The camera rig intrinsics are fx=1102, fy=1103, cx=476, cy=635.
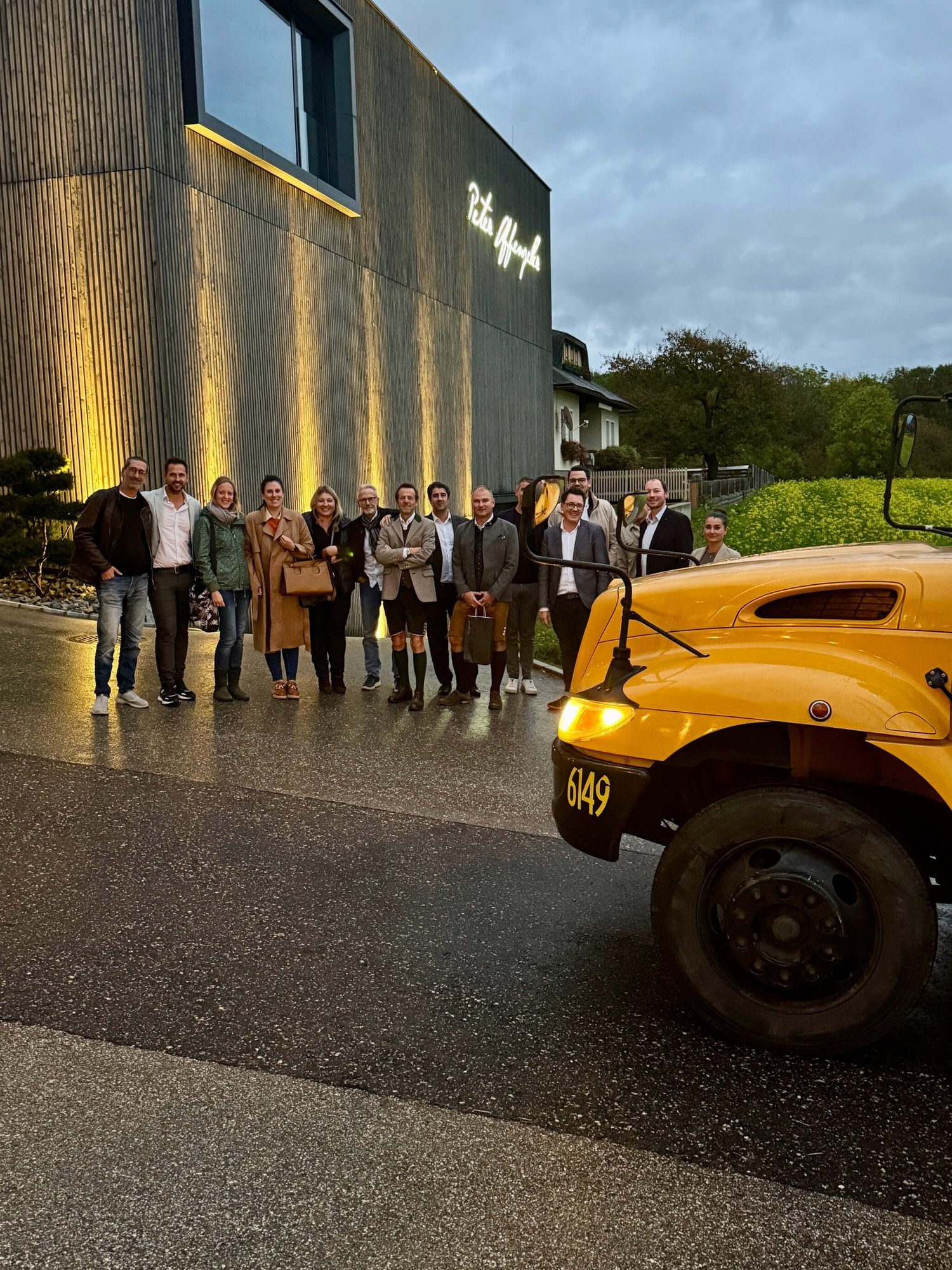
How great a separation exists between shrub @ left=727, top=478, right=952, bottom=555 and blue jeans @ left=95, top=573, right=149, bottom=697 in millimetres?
9360

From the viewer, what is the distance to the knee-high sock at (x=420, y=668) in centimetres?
1003

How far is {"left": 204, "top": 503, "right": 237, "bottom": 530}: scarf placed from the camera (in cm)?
975

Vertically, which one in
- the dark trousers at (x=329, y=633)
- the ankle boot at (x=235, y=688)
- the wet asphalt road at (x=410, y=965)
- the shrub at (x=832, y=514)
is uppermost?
the shrub at (x=832, y=514)

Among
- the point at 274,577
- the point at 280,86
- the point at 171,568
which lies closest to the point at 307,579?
the point at 274,577

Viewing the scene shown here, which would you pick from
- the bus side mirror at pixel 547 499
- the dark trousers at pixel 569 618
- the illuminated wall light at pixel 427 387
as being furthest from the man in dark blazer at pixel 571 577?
the illuminated wall light at pixel 427 387

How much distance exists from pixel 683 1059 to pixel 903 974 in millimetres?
770

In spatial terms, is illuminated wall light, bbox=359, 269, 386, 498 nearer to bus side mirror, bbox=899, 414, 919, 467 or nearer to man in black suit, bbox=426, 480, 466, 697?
man in black suit, bbox=426, 480, 466, 697

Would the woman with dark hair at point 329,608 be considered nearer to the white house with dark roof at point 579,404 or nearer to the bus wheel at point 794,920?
the bus wheel at point 794,920

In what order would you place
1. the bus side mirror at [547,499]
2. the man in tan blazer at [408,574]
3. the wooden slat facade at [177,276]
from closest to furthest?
the man in tan blazer at [408,574], the bus side mirror at [547,499], the wooden slat facade at [177,276]

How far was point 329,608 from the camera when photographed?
34.2 ft

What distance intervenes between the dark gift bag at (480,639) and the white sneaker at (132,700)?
9.26 feet

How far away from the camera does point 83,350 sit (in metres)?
15.9

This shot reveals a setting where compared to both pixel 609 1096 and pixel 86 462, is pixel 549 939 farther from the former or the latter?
pixel 86 462

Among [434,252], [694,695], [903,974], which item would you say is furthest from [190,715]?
[434,252]
